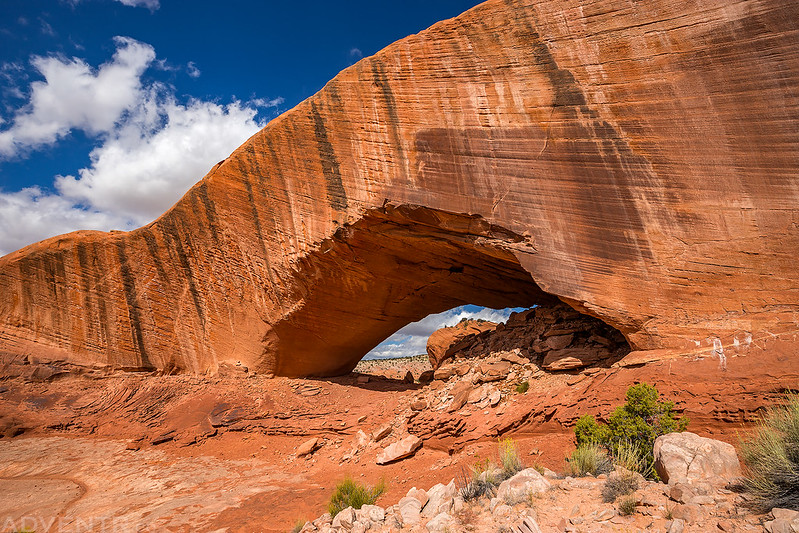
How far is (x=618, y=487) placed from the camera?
174 inches

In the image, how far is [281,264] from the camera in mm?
11625

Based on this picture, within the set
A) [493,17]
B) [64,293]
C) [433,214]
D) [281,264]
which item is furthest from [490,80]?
[64,293]

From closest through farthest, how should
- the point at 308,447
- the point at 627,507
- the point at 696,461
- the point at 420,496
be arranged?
the point at 627,507 → the point at 696,461 → the point at 420,496 → the point at 308,447

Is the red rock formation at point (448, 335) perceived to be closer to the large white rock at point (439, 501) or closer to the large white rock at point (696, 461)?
the large white rock at point (439, 501)

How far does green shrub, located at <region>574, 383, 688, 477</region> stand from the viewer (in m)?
5.61

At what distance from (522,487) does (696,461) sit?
6.37 feet

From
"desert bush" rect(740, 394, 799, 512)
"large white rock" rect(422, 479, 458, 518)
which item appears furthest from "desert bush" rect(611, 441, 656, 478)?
"large white rock" rect(422, 479, 458, 518)

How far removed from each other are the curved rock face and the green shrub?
120 centimetres

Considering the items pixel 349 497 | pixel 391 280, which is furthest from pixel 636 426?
pixel 391 280

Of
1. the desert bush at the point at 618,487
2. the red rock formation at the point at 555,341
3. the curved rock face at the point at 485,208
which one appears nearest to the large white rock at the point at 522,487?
the desert bush at the point at 618,487

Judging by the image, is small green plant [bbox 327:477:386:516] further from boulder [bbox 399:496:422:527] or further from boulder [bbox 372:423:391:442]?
boulder [bbox 372:423:391:442]

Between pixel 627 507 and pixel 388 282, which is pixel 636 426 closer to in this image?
pixel 627 507

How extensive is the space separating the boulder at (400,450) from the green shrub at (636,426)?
A: 3714 mm

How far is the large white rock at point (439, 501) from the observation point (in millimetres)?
5125
